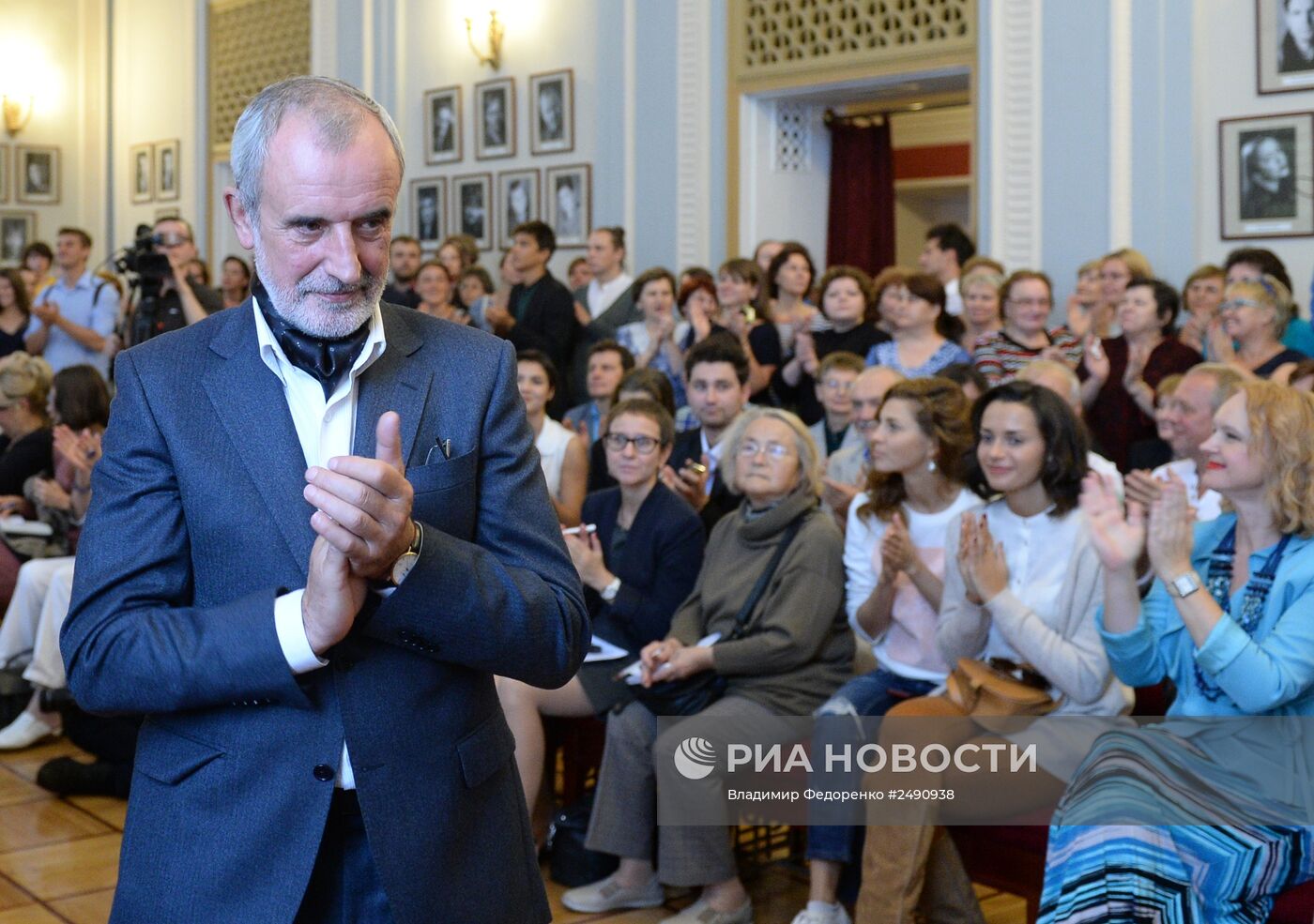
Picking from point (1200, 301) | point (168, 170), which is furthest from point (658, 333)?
point (168, 170)

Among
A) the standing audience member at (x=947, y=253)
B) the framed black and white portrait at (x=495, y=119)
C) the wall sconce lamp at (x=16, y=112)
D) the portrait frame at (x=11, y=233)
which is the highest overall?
the wall sconce lamp at (x=16, y=112)

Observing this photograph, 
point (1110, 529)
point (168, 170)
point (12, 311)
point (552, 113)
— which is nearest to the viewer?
point (1110, 529)

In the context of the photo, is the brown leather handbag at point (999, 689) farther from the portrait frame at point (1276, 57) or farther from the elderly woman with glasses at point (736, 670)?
the portrait frame at point (1276, 57)

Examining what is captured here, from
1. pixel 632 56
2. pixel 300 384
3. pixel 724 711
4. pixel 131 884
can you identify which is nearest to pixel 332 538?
pixel 300 384

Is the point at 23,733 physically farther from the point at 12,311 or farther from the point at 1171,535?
the point at 1171,535

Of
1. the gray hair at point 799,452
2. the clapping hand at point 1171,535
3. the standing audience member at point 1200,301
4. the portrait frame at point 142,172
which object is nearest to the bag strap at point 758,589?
the gray hair at point 799,452

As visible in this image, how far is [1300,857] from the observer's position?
275 centimetres

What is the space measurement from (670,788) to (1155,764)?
1.38m

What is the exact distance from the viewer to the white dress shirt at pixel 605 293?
8.27 meters

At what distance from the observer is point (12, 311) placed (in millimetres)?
8750

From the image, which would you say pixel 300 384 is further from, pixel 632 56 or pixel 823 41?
pixel 632 56

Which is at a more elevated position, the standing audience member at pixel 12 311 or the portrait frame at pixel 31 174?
the portrait frame at pixel 31 174

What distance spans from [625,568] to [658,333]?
2.73 meters

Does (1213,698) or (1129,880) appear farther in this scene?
(1213,698)
